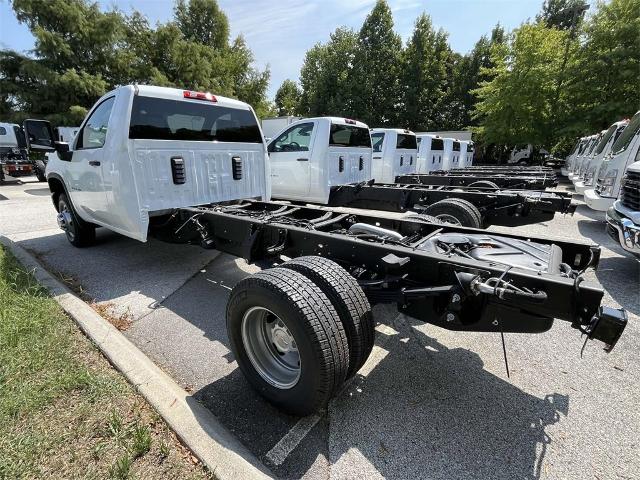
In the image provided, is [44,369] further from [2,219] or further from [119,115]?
[2,219]

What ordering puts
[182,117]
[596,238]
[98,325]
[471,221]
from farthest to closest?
[596,238] < [471,221] < [182,117] < [98,325]

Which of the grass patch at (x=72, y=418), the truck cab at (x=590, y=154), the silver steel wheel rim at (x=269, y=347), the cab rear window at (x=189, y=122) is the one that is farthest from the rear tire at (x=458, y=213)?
the truck cab at (x=590, y=154)

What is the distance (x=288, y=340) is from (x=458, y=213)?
3.39 metres

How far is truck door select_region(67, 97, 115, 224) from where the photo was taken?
13.8ft

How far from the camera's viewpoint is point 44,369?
2408 millimetres

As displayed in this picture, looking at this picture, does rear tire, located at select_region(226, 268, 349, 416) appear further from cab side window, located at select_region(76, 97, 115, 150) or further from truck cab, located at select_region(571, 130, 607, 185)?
truck cab, located at select_region(571, 130, 607, 185)

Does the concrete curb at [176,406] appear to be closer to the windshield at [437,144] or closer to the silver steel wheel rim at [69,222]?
the silver steel wheel rim at [69,222]

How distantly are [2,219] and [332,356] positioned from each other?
9.39 metres

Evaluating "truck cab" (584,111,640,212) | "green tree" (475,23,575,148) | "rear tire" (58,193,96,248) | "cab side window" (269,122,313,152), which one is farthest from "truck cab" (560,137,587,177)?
"rear tire" (58,193,96,248)

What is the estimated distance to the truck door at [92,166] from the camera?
165 inches

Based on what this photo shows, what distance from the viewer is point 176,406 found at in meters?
2.10

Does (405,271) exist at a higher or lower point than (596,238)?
higher

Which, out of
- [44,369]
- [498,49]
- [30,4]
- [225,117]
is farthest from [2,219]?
[498,49]

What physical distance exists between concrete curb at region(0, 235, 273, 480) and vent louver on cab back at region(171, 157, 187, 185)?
5.79 ft
